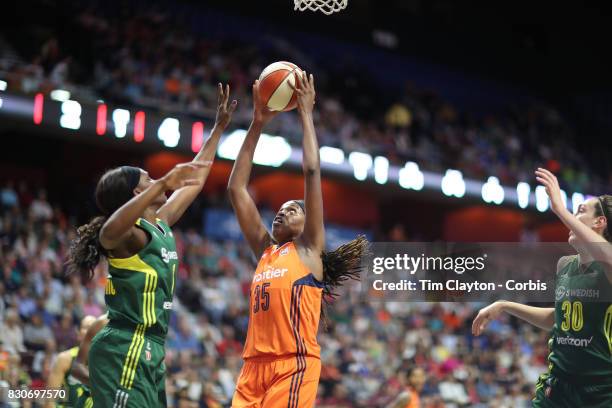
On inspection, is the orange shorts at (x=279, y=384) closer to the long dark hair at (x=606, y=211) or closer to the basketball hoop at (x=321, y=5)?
the long dark hair at (x=606, y=211)

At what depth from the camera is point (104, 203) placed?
4223 mm

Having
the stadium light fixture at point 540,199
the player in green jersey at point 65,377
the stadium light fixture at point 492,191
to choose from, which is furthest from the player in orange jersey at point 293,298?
the stadium light fixture at point 540,199

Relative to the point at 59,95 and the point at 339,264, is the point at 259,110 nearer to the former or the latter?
the point at 339,264

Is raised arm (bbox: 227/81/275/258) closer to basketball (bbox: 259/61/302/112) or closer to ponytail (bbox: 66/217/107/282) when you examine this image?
basketball (bbox: 259/61/302/112)

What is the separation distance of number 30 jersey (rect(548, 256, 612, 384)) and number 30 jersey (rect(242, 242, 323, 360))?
145 cm

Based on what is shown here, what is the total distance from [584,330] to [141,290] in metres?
2.51

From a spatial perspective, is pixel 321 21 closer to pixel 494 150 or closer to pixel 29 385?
pixel 494 150

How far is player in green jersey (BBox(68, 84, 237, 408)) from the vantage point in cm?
388

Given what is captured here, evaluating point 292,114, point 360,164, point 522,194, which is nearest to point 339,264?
point 360,164

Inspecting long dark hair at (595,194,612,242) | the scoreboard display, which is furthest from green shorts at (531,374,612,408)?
the scoreboard display

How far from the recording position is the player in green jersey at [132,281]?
3.88 m

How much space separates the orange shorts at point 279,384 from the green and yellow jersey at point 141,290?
57 centimetres

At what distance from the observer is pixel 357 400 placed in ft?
37.9

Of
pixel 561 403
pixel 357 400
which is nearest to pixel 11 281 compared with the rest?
pixel 357 400
